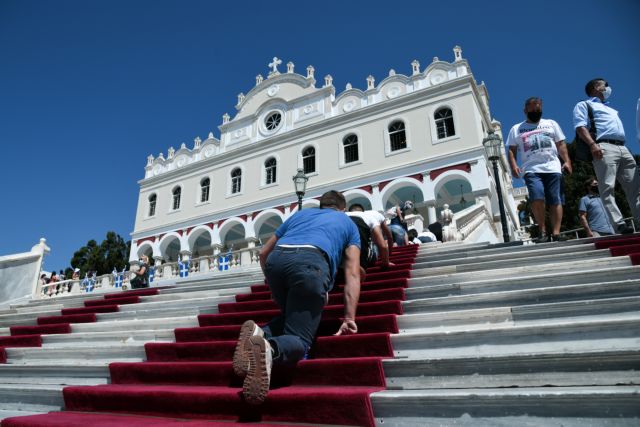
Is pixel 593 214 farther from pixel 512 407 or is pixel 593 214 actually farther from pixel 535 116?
pixel 512 407

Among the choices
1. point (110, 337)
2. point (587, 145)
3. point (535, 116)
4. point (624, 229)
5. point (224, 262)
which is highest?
point (535, 116)

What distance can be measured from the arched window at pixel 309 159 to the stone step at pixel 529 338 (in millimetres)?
20395

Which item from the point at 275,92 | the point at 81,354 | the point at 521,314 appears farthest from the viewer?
the point at 275,92

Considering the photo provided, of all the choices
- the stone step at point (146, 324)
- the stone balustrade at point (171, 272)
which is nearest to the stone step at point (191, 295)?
the stone step at point (146, 324)

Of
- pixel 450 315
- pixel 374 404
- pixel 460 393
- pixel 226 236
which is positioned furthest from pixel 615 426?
pixel 226 236

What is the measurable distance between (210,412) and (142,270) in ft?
32.6

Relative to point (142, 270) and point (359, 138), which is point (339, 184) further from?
point (142, 270)

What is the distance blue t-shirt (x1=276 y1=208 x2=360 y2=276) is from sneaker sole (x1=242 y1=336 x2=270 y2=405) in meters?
0.80

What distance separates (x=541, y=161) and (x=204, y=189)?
79.8 ft

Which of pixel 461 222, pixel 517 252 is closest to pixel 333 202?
pixel 517 252

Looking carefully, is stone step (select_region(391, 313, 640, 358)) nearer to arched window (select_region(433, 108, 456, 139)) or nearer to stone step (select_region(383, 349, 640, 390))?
stone step (select_region(383, 349, 640, 390))

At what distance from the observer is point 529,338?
2.48 m

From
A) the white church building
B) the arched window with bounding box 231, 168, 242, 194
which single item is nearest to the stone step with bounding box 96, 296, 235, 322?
the white church building

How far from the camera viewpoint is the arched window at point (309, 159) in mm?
22975
